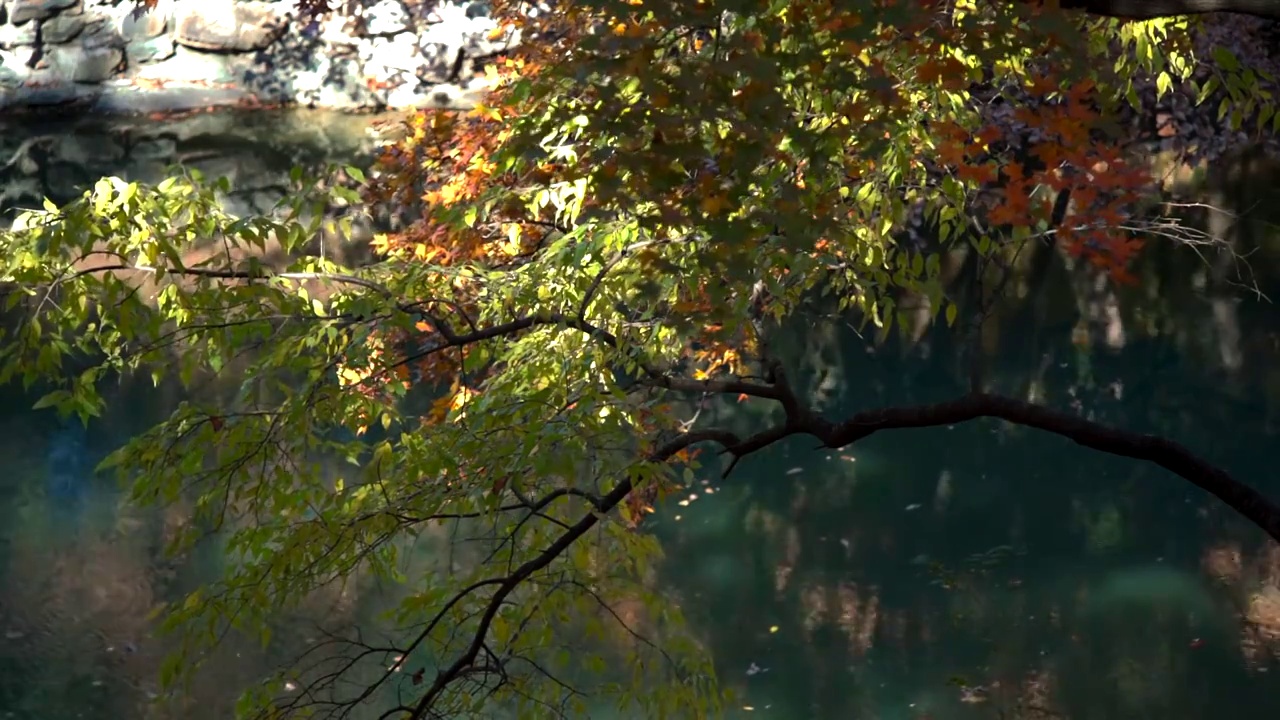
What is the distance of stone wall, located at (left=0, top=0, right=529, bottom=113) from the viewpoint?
2069 cm

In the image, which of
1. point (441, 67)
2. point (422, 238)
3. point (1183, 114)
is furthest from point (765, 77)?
point (441, 67)

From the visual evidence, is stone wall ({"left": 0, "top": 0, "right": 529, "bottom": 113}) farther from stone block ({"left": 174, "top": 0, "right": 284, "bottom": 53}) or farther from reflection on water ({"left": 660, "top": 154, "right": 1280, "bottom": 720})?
reflection on water ({"left": 660, "top": 154, "right": 1280, "bottom": 720})

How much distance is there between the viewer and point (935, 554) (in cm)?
946

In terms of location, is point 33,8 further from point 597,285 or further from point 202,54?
point 597,285

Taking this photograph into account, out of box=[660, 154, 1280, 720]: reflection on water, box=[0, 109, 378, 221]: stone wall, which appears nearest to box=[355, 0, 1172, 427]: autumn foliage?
box=[660, 154, 1280, 720]: reflection on water

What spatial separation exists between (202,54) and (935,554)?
50.3 feet

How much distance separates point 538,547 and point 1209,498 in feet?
21.8

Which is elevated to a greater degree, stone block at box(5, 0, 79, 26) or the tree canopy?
the tree canopy

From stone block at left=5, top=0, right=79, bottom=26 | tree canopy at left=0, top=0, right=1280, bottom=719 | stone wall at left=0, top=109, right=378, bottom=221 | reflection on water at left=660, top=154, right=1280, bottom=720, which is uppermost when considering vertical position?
tree canopy at left=0, top=0, right=1280, bottom=719

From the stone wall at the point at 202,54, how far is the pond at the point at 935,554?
30.6ft

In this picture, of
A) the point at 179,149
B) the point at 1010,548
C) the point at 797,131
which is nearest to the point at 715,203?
the point at 797,131

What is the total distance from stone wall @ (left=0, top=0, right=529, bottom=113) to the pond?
9.32 metres

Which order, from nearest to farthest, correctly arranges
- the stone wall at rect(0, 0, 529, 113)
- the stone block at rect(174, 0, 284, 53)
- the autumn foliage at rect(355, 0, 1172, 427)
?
the autumn foliage at rect(355, 0, 1172, 427)
the stone wall at rect(0, 0, 529, 113)
the stone block at rect(174, 0, 284, 53)

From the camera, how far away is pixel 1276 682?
773 centimetres
